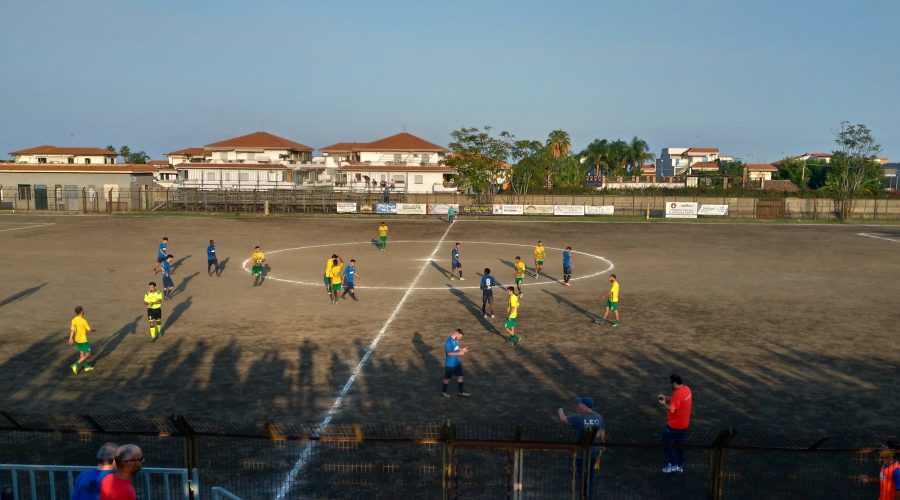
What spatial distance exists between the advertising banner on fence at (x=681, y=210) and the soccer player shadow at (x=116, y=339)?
2103 inches

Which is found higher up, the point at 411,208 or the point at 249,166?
the point at 249,166

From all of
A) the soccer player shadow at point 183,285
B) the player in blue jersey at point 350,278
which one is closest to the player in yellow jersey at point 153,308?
the soccer player shadow at point 183,285

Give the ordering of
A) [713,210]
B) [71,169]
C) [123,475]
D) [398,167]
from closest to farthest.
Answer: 1. [123,475]
2. [713,210]
3. [71,169]
4. [398,167]

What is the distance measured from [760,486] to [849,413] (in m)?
4.44

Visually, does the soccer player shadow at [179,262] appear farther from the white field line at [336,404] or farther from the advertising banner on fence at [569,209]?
the advertising banner on fence at [569,209]

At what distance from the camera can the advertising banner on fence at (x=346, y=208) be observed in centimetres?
6631

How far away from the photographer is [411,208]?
65.0 metres

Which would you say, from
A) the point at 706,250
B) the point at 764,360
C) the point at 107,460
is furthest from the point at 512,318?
the point at 706,250

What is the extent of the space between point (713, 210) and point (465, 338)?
5199 cm

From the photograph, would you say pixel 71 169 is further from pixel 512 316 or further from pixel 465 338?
pixel 512 316

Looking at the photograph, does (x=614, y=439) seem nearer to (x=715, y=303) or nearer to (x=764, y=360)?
(x=764, y=360)

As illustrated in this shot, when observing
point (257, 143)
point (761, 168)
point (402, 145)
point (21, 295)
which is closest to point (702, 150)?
point (761, 168)

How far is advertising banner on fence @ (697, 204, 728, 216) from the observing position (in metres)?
63.6

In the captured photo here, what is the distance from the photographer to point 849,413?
43.3 feet
